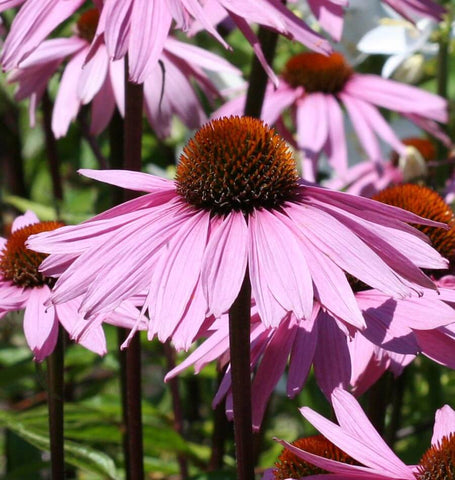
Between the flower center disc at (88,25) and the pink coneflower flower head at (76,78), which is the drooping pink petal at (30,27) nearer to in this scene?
the pink coneflower flower head at (76,78)

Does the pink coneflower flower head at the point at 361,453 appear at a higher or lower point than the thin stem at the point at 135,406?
higher

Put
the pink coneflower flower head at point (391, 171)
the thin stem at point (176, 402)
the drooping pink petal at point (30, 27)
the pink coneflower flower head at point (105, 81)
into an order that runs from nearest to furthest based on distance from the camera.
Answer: the drooping pink petal at point (30, 27) < the pink coneflower flower head at point (105, 81) < the thin stem at point (176, 402) < the pink coneflower flower head at point (391, 171)

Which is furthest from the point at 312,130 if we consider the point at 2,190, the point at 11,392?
the point at 2,190

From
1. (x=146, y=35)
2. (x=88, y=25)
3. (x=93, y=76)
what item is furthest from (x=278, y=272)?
(x=88, y=25)

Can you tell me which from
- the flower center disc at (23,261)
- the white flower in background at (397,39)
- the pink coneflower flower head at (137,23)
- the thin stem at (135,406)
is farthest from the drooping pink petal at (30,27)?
the white flower in background at (397,39)

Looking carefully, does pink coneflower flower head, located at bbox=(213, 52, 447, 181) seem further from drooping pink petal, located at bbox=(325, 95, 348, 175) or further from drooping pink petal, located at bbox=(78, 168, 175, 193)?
drooping pink petal, located at bbox=(78, 168, 175, 193)

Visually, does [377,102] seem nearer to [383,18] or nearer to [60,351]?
[383,18]
